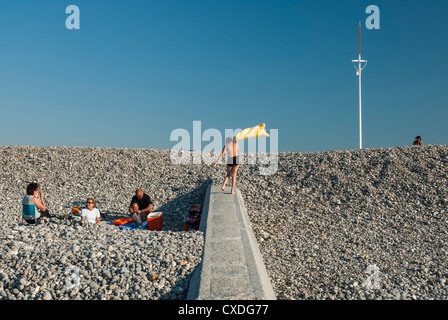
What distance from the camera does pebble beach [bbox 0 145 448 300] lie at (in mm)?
5500

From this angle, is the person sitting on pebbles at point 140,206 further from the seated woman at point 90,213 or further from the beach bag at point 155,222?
the seated woman at point 90,213

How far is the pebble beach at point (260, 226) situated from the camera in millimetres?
5500

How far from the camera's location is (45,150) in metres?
17.7

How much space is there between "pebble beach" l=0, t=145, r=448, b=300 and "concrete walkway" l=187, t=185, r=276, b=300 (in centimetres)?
31

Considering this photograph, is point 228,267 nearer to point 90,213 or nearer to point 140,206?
point 90,213

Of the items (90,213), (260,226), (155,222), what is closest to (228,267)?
(260,226)

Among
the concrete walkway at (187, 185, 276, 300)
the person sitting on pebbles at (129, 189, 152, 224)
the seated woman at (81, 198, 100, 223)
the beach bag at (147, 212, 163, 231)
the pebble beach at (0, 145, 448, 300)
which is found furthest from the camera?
the person sitting on pebbles at (129, 189, 152, 224)

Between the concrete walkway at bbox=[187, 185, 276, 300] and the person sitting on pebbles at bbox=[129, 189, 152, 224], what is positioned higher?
the person sitting on pebbles at bbox=[129, 189, 152, 224]

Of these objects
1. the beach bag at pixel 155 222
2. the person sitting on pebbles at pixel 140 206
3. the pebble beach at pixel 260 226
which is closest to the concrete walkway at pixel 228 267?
the pebble beach at pixel 260 226

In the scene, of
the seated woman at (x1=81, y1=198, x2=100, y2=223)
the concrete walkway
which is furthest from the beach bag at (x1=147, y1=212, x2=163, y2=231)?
the concrete walkway

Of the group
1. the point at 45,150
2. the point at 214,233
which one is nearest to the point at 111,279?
the point at 214,233

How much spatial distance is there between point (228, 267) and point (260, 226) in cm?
458

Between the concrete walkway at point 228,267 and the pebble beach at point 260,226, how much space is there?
31cm

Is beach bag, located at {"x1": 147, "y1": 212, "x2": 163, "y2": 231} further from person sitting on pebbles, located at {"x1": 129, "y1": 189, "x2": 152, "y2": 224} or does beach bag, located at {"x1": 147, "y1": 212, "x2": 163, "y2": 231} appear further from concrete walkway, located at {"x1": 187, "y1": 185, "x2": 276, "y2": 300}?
concrete walkway, located at {"x1": 187, "y1": 185, "x2": 276, "y2": 300}
